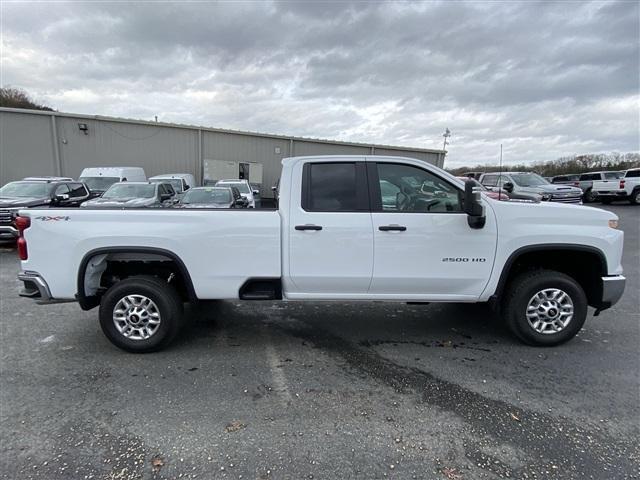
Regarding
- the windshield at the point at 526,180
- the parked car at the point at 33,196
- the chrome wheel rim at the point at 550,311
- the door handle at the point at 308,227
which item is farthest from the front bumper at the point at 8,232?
the windshield at the point at 526,180

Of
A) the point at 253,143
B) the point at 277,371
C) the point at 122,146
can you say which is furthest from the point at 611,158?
the point at 277,371

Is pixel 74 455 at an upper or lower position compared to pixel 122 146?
lower

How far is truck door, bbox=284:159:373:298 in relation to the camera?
3633 mm

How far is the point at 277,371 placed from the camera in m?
3.46

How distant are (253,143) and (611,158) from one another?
38223 mm

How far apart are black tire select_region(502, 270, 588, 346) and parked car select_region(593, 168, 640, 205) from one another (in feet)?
75.1

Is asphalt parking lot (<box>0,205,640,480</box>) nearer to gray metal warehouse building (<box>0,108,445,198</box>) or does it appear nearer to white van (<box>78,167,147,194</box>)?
white van (<box>78,167,147,194</box>)

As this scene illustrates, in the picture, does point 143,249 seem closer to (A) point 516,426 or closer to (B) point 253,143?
(A) point 516,426

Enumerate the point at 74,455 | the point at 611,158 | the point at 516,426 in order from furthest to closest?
the point at 611,158
the point at 516,426
the point at 74,455

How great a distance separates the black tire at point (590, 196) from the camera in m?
23.1

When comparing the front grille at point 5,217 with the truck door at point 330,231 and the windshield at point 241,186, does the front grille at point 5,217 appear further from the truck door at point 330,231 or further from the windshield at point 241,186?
the truck door at point 330,231

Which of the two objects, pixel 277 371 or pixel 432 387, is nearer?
pixel 432 387

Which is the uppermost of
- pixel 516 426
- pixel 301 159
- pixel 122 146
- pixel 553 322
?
pixel 122 146

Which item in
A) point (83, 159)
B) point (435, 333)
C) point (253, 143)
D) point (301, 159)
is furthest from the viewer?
point (253, 143)
